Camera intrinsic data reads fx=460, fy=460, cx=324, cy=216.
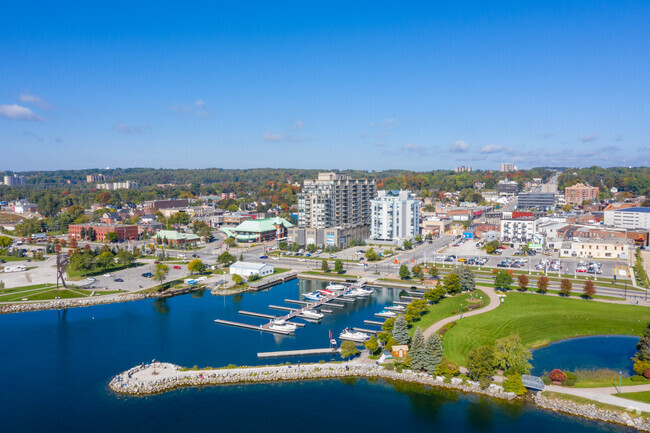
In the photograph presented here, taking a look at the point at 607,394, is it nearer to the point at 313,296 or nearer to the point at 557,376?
the point at 557,376

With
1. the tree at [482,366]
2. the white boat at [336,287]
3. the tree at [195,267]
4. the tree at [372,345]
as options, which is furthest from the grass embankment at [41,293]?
the tree at [482,366]

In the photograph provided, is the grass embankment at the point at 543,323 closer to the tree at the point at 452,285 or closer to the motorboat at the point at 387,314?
the tree at the point at 452,285

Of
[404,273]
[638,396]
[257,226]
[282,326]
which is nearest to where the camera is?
[638,396]

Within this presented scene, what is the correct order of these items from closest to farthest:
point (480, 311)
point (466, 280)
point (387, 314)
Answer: point (480, 311) → point (387, 314) → point (466, 280)

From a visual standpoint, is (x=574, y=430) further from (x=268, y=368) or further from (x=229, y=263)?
(x=229, y=263)

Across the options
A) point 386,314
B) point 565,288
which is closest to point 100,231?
point 386,314

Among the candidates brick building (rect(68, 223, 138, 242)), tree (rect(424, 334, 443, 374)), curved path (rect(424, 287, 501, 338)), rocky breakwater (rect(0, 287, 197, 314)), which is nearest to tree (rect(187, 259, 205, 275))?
rocky breakwater (rect(0, 287, 197, 314))
